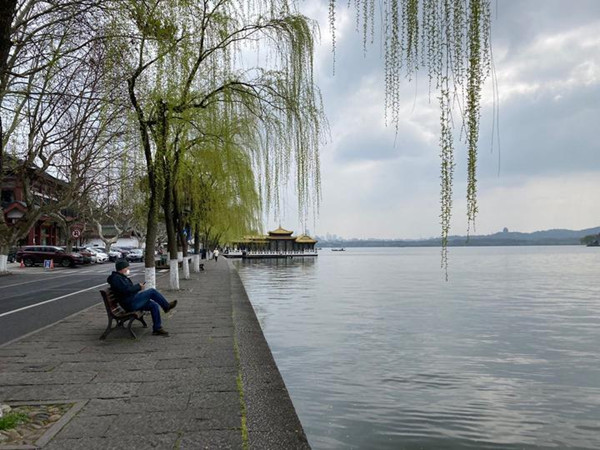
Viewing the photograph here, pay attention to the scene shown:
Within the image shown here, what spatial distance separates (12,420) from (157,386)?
1741 mm

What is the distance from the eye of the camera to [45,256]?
45250 mm

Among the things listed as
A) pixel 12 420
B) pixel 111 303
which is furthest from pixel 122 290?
pixel 12 420

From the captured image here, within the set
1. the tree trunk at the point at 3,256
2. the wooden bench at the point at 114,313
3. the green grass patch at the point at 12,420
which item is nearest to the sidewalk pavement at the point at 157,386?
the wooden bench at the point at 114,313

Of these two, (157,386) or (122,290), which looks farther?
(122,290)

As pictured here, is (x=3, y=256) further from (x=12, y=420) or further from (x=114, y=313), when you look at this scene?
(x=12, y=420)

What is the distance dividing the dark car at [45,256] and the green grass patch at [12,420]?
142ft

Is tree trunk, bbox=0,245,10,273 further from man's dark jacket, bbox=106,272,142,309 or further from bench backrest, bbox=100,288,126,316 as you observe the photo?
man's dark jacket, bbox=106,272,142,309

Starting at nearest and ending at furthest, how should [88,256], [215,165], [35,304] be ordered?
[215,165]
[35,304]
[88,256]

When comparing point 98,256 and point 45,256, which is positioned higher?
point 45,256

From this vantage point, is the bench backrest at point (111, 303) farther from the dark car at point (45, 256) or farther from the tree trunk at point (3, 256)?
the dark car at point (45, 256)

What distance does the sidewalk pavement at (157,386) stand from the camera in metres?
4.70

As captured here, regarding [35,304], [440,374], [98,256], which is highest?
[98,256]

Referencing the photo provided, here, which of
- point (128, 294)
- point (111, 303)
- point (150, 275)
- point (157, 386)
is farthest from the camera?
point (150, 275)

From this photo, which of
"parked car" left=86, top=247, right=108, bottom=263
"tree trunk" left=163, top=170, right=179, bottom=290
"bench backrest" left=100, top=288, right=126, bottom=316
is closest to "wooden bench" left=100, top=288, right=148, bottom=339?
"bench backrest" left=100, top=288, right=126, bottom=316
